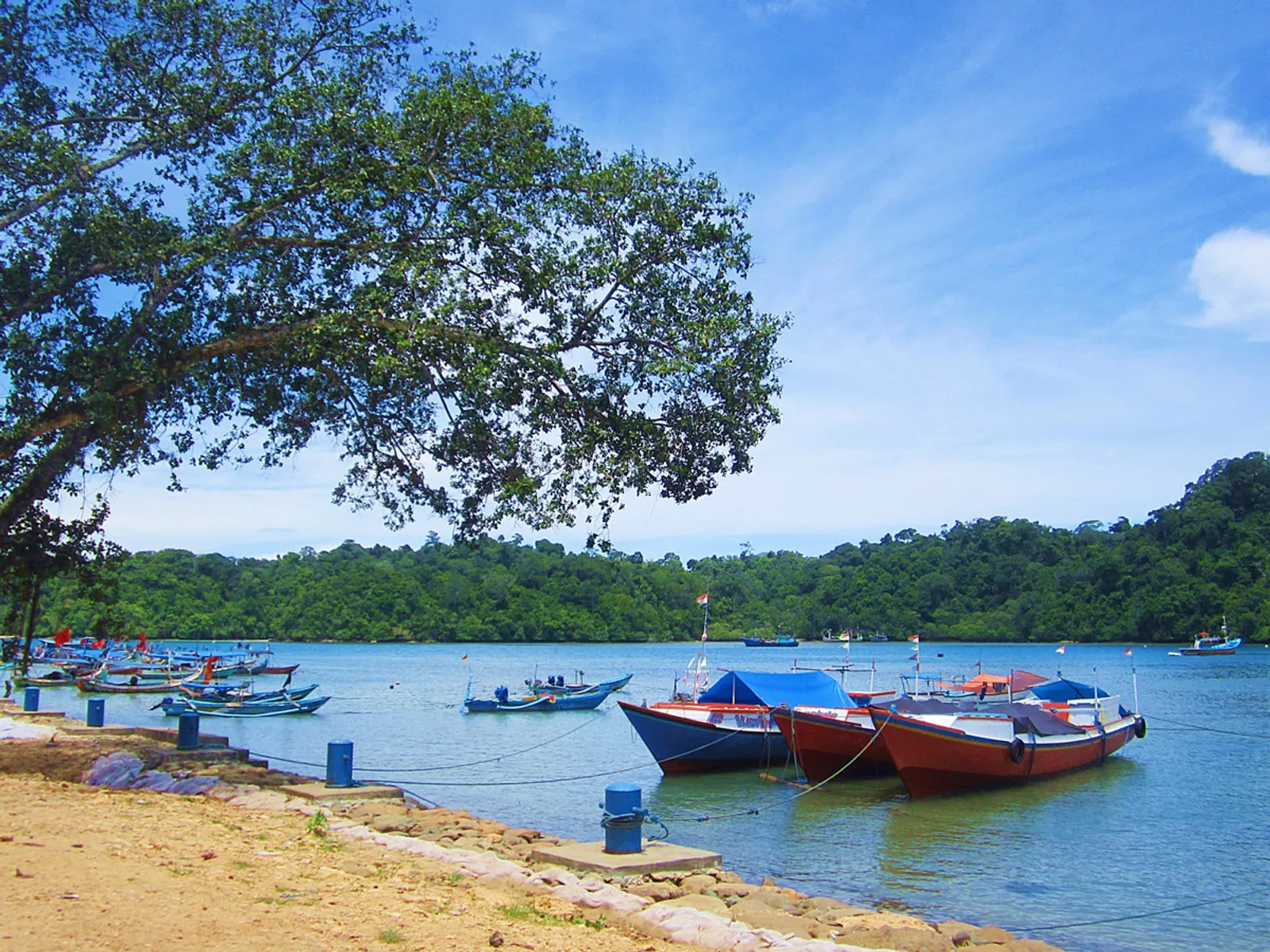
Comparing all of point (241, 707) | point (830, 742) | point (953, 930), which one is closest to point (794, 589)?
point (241, 707)

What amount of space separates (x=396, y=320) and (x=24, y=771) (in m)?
7.79

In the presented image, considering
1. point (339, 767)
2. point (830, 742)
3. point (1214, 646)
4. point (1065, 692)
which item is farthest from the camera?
point (1214, 646)

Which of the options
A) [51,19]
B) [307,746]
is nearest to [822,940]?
[51,19]

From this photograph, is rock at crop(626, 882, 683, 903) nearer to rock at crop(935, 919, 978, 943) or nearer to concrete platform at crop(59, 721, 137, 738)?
rock at crop(935, 919, 978, 943)

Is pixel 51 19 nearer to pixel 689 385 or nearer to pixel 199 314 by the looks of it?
pixel 199 314

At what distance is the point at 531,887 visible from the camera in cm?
891

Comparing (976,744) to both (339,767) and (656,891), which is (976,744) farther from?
(656,891)

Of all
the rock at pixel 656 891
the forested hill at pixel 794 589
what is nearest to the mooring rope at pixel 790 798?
the rock at pixel 656 891

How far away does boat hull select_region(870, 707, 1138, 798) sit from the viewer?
2016 centimetres

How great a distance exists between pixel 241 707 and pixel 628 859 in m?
29.8

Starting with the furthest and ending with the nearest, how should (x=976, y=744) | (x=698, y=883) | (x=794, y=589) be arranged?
(x=794, y=589) < (x=976, y=744) < (x=698, y=883)

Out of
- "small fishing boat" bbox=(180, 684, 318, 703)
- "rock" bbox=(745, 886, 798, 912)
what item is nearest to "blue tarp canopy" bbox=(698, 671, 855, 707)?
"rock" bbox=(745, 886, 798, 912)

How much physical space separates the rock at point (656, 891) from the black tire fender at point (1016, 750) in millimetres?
14128

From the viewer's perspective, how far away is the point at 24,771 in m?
14.1
